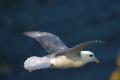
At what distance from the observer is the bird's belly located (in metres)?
1.67

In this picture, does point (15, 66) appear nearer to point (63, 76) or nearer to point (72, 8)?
point (63, 76)

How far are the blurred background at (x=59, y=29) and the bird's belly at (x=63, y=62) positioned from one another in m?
3.53

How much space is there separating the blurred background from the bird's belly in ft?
11.6

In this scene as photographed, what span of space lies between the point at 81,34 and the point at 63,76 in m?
0.67

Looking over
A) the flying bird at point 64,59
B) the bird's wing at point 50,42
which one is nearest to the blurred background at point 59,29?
the bird's wing at point 50,42

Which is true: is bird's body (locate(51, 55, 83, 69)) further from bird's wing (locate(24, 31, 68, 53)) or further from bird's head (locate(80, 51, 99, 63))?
bird's wing (locate(24, 31, 68, 53))

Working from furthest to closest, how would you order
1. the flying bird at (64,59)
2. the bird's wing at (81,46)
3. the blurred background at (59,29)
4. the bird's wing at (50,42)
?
the blurred background at (59,29) → the bird's wing at (50,42) → the flying bird at (64,59) → the bird's wing at (81,46)

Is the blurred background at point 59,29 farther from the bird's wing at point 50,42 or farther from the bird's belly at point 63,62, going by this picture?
the bird's belly at point 63,62

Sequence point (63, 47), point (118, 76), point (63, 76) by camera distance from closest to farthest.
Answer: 1. point (63, 47)
2. point (118, 76)
3. point (63, 76)

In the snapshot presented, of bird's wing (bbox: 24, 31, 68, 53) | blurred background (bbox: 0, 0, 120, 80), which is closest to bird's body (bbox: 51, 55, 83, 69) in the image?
bird's wing (bbox: 24, 31, 68, 53)

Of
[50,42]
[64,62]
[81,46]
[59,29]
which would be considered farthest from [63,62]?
[59,29]

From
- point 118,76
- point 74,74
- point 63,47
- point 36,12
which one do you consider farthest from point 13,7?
point 63,47

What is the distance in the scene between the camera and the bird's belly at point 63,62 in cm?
167

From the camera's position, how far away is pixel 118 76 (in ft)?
10.1
